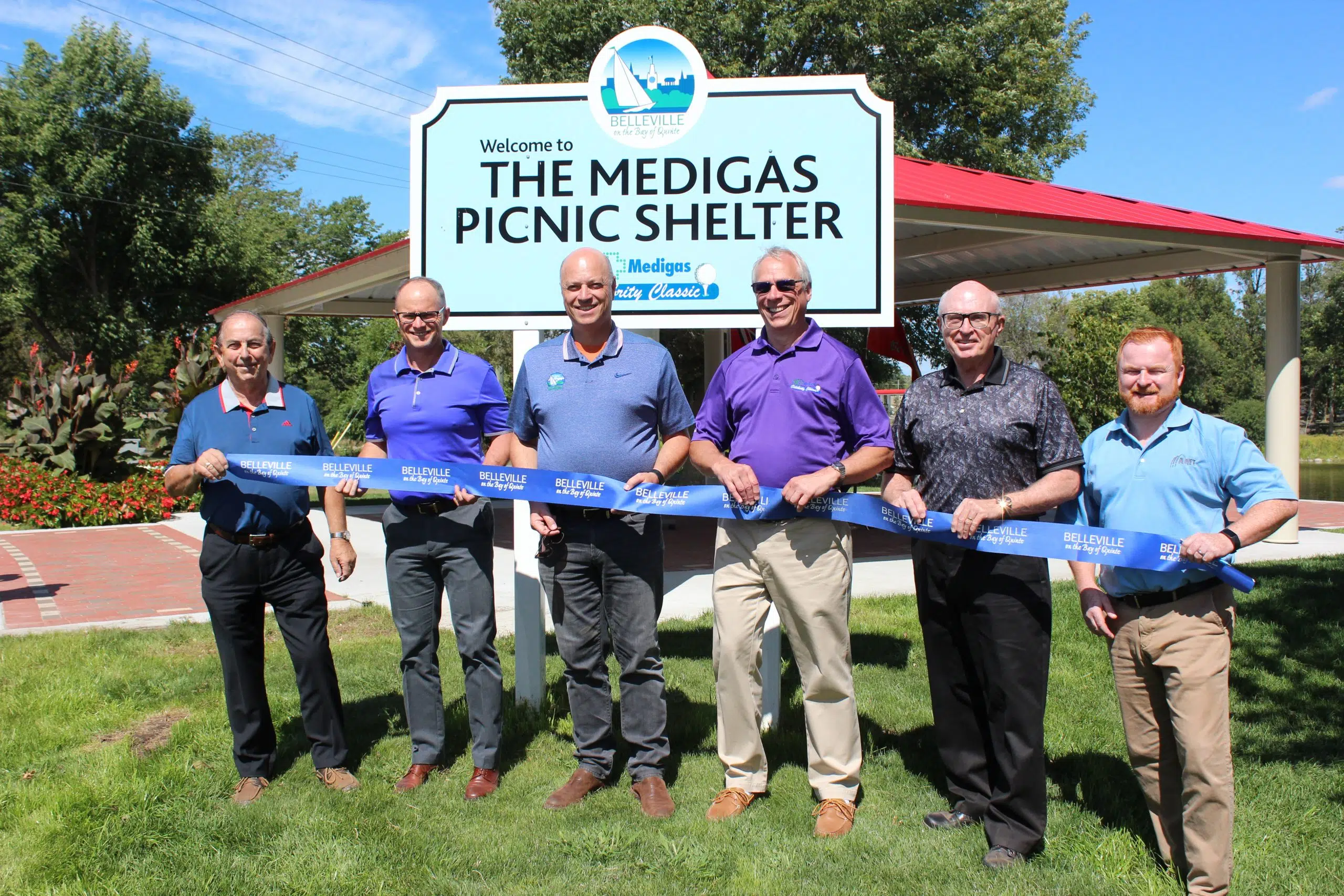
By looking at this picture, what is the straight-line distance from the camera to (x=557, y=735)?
483cm

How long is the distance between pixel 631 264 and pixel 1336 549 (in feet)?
30.6

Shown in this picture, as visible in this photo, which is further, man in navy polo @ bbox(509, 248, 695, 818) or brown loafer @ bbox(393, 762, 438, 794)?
brown loafer @ bbox(393, 762, 438, 794)

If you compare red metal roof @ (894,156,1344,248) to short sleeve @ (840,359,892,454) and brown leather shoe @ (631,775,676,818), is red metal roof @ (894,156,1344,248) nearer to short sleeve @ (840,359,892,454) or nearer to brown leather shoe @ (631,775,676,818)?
short sleeve @ (840,359,892,454)

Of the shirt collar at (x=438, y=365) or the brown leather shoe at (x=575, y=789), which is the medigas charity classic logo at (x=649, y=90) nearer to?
the shirt collar at (x=438, y=365)

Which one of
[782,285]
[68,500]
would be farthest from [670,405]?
[68,500]

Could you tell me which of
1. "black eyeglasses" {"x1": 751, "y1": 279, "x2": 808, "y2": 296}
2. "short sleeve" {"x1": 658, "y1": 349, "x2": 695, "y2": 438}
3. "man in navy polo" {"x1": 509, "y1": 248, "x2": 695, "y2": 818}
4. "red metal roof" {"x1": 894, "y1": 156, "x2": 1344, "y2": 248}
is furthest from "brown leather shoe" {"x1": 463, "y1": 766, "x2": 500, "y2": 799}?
"red metal roof" {"x1": 894, "y1": 156, "x2": 1344, "y2": 248}

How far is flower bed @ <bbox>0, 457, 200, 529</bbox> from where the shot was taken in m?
14.0

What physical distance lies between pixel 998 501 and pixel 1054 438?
→ 0.28 meters

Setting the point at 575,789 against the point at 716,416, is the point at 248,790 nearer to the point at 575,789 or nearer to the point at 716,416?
the point at 575,789

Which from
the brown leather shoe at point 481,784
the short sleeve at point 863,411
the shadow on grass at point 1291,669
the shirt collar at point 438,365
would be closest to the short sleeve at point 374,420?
the shirt collar at point 438,365

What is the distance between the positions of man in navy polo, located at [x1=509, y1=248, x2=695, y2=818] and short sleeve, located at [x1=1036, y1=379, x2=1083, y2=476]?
53.1 inches

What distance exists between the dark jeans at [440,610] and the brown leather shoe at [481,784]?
28mm

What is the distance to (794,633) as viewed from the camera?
3.78 m

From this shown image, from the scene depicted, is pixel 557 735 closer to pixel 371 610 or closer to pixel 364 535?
pixel 371 610
